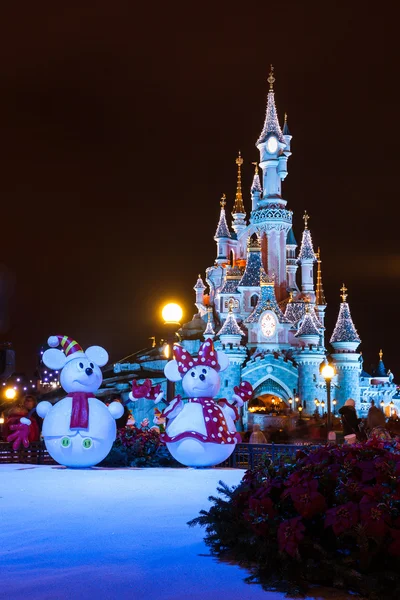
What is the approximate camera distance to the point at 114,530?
5676 millimetres

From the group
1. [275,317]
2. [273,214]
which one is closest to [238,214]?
[273,214]

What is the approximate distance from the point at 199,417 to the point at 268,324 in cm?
3747

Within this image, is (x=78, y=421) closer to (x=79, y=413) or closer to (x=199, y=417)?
(x=79, y=413)

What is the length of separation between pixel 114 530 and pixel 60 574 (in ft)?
4.97

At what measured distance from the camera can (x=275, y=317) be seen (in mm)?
49312

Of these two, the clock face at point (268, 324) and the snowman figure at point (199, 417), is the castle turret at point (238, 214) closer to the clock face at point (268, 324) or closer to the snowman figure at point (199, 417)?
the clock face at point (268, 324)

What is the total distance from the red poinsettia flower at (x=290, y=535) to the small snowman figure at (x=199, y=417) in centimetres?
791

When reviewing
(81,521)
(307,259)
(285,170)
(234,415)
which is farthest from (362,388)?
(81,521)

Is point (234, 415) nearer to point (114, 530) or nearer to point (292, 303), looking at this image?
point (114, 530)

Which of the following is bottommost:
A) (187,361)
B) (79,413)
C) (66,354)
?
(79,413)

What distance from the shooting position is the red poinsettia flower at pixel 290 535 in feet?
13.0

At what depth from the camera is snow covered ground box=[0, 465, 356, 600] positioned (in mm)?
3857

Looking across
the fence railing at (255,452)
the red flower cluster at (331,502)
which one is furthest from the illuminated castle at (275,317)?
the red flower cluster at (331,502)

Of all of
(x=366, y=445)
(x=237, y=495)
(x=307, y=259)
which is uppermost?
(x=307, y=259)
